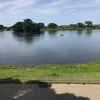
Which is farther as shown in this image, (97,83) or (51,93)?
(97,83)

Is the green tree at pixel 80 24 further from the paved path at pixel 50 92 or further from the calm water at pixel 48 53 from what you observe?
the paved path at pixel 50 92

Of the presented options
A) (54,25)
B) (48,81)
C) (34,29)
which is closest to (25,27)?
(34,29)

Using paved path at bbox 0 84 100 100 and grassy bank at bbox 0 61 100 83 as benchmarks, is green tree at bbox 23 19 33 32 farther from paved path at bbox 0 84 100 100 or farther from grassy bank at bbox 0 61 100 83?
paved path at bbox 0 84 100 100

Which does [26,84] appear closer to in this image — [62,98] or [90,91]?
[62,98]

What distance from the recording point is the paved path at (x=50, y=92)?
657 cm

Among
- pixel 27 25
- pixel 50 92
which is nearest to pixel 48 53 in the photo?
pixel 50 92

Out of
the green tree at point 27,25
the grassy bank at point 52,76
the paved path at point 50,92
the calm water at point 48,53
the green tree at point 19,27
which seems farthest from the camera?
the green tree at point 19,27

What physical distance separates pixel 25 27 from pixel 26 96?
329 feet

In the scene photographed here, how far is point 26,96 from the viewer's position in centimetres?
670

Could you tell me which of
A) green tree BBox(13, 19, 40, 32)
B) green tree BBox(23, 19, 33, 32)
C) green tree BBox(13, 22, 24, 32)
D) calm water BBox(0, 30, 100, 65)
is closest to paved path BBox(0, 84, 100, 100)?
calm water BBox(0, 30, 100, 65)

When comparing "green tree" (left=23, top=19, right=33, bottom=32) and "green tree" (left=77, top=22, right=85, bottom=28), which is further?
"green tree" (left=77, top=22, right=85, bottom=28)

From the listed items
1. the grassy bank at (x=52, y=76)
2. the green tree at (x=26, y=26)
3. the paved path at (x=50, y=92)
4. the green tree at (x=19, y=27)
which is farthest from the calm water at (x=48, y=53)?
the green tree at (x=19, y=27)

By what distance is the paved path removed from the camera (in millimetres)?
6570

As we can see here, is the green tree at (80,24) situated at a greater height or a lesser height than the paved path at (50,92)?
greater
